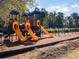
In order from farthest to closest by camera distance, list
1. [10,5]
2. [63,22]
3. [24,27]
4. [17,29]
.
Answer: [63,22] < [10,5] < [24,27] < [17,29]

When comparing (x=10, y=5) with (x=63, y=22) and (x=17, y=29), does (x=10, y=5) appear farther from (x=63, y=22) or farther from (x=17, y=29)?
(x=63, y=22)

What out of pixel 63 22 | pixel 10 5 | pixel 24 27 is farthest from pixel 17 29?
pixel 63 22

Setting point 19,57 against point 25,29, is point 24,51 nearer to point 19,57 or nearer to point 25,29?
point 19,57

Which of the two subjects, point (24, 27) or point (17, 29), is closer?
point (17, 29)

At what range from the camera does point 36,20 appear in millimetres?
25109

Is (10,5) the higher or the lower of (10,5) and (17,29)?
the higher

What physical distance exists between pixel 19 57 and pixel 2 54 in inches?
32.7

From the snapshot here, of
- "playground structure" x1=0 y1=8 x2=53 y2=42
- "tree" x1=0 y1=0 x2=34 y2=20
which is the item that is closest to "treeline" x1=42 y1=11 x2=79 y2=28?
"tree" x1=0 y1=0 x2=34 y2=20

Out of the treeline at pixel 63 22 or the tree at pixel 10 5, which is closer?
the tree at pixel 10 5

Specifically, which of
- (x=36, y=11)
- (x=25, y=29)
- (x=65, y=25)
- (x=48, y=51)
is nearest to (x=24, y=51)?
(x=48, y=51)

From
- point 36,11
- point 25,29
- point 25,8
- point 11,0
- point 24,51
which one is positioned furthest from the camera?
point 25,8

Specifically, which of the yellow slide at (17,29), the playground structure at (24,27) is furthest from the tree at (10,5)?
the yellow slide at (17,29)

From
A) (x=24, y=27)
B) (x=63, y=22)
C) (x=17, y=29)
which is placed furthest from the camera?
(x=63, y=22)

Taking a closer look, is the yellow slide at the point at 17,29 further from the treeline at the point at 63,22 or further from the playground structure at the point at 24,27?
the treeline at the point at 63,22
